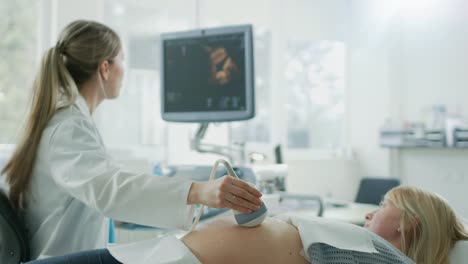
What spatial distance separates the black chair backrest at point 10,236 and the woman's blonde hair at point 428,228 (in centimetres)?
109

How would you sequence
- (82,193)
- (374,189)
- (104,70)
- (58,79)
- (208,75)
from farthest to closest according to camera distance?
1. (374,189)
2. (208,75)
3. (104,70)
4. (58,79)
5. (82,193)

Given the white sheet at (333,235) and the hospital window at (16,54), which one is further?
the hospital window at (16,54)

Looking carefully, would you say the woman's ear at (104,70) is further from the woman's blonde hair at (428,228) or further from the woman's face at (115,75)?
the woman's blonde hair at (428,228)

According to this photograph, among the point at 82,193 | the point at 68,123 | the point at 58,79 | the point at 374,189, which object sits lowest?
the point at 374,189

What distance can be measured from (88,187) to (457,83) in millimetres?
3522

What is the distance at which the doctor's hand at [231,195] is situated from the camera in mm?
1090

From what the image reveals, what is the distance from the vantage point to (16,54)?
3.12 metres

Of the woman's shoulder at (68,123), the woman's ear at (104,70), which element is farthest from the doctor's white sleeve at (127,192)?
the woman's ear at (104,70)

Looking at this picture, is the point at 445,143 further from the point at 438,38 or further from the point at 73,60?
the point at 73,60

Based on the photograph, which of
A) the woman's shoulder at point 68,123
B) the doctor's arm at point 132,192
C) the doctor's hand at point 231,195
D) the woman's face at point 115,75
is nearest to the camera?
the doctor's hand at point 231,195

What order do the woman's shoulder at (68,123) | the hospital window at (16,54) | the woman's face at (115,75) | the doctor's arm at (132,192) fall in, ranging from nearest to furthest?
the doctor's arm at (132,192) < the woman's shoulder at (68,123) < the woman's face at (115,75) < the hospital window at (16,54)

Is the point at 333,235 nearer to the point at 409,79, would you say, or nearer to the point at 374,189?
the point at 374,189

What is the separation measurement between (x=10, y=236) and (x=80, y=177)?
0.85ft

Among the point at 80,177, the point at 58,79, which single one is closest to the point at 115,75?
the point at 58,79
